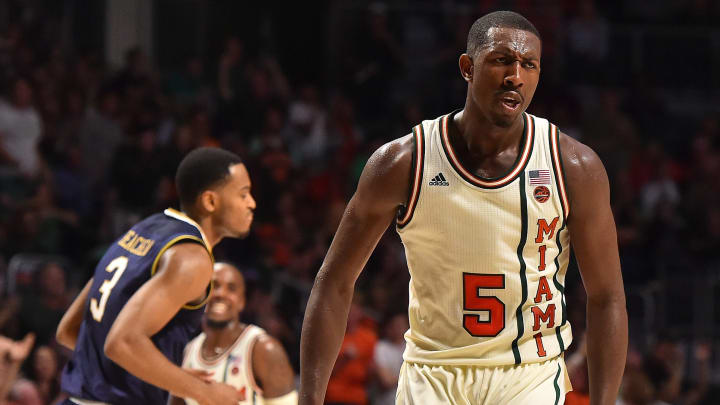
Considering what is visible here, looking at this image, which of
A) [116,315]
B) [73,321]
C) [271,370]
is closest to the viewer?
[116,315]

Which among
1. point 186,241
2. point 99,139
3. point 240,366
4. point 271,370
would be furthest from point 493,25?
point 99,139

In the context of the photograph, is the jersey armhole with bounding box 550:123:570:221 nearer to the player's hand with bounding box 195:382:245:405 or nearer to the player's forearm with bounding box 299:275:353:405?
the player's forearm with bounding box 299:275:353:405

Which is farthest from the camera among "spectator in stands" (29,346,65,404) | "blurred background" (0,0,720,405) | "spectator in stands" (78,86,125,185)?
"spectator in stands" (78,86,125,185)

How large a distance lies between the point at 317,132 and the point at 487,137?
7.83m

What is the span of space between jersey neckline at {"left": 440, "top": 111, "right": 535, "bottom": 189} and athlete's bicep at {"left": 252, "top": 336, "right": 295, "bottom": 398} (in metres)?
2.32

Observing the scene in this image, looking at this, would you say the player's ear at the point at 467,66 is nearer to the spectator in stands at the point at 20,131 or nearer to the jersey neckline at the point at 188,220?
the jersey neckline at the point at 188,220

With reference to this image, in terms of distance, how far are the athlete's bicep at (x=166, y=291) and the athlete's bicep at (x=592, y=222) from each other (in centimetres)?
152

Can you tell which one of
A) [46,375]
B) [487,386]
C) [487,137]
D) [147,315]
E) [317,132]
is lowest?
[46,375]

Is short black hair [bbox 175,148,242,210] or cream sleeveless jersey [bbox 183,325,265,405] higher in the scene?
short black hair [bbox 175,148,242,210]

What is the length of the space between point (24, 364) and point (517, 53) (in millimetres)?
5571

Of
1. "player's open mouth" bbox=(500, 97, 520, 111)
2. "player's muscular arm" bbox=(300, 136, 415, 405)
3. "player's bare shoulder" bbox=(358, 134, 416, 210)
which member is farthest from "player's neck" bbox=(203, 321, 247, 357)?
"player's open mouth" bbox=(500, 97, 520, 111)

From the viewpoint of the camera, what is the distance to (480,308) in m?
3.29

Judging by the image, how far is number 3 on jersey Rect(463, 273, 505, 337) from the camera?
129 inches

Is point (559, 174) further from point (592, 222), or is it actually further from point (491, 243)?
point (491, 243)
